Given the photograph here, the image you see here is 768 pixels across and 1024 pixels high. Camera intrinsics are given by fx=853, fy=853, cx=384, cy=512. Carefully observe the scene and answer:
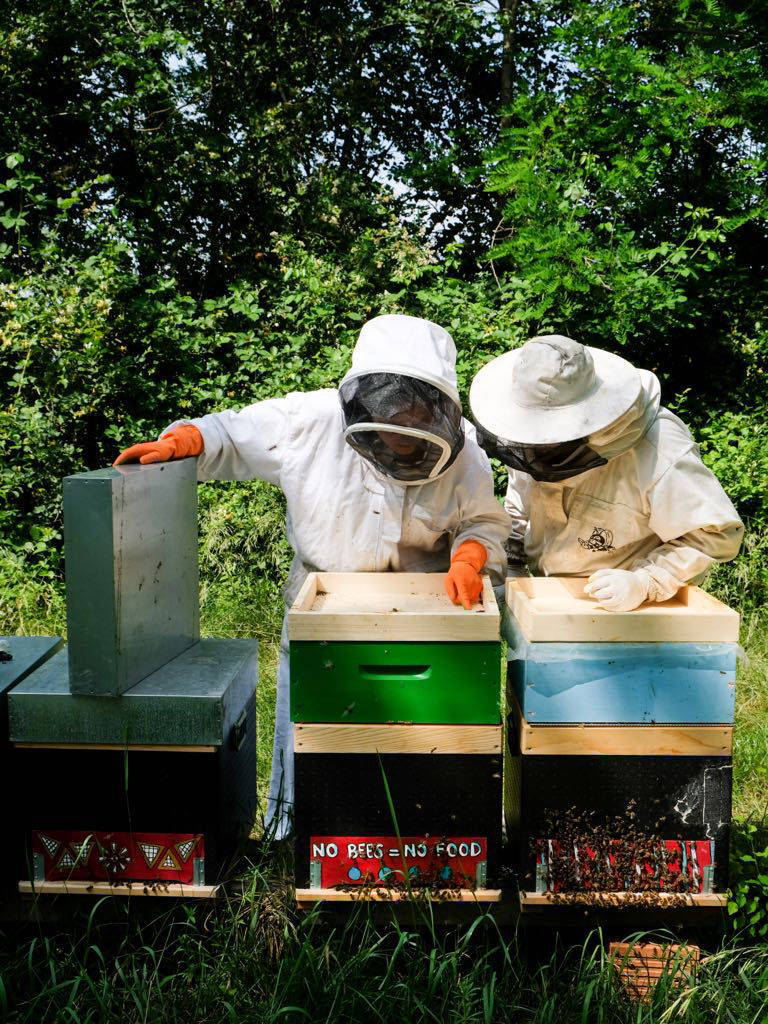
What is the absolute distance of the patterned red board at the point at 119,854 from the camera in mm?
2053

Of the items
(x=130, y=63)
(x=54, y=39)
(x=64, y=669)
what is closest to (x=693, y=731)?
(x=64, y=669)

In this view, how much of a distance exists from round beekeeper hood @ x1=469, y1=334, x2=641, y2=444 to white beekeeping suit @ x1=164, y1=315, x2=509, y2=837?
0.47 ft

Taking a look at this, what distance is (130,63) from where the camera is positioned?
6348mm

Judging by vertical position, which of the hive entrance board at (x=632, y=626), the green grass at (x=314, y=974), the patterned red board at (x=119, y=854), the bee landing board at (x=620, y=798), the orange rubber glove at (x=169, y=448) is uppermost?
the orange rubber glove at (x=169, y=448)

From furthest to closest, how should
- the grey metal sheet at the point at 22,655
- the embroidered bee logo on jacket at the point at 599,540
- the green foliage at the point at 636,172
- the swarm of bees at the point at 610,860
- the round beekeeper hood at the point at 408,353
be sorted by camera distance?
the green foliage at the point at 636,172 < the embroidered bee logo on jacket at the point at 599,540 < the round beekeeper hood at the point at 408,353 < the grey metal sheet at the point at 22,655 < the swarm of bees at the point at 610,860

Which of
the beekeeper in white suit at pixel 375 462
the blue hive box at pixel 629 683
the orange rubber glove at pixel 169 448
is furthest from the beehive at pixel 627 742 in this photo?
the orange rubber glove at pixel 169 448

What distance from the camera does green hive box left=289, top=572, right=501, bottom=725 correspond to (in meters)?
1.92

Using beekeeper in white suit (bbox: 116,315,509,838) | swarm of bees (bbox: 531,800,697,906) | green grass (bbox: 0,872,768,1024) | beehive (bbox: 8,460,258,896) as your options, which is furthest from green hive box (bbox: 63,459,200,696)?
swarm of bees (bbox: 531,800,697,906)

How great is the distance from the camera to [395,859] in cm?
200

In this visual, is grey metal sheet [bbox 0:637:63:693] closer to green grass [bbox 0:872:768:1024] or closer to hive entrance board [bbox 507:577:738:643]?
green grass [bbox 0:872:768:1024]

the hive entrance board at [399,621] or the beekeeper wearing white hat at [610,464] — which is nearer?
the hive entrance board at [399,621]

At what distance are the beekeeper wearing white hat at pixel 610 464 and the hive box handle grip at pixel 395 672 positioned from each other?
0.48m

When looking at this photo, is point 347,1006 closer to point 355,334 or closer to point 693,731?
point 693,731

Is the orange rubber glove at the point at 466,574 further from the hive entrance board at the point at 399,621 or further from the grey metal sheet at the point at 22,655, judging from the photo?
the grey metal sheet at the point at 22,655
